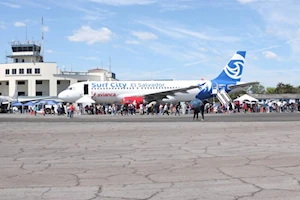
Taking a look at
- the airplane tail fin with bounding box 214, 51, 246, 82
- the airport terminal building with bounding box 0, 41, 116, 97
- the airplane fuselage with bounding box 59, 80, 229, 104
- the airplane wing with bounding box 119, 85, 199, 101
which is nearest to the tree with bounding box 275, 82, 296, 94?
the airport terminal building with bounding box 0, 41, 116, 97

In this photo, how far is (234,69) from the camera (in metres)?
60.2

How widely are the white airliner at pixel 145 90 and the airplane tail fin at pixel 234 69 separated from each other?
8.8 inches

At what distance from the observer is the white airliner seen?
52.7m

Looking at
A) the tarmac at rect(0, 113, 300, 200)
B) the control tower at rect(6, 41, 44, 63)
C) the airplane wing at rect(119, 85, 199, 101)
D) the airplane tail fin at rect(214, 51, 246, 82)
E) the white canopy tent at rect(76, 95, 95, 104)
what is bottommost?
the tarmac at rect(0, 113, 300, 200)

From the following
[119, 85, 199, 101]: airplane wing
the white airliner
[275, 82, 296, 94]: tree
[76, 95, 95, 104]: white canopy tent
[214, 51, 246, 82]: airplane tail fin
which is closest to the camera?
[76, 95, 95, 104]: white canopy tent

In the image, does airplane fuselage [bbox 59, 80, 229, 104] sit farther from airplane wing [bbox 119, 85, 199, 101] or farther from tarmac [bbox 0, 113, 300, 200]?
tarmac [bbox 0, 113, 300, 200]

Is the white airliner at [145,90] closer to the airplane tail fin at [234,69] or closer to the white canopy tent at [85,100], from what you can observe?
the airplane tail fin at [234,69]

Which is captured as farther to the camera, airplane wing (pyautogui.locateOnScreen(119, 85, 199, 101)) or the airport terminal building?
the airport terminal building

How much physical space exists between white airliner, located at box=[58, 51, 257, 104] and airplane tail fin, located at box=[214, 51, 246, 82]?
0.73 ft

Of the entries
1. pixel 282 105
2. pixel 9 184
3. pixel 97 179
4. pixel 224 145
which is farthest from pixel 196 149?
pixel 282 105

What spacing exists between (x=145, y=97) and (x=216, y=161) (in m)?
43.1

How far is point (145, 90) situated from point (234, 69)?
1340 centimetres

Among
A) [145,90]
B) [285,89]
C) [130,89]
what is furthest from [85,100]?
[285,89]

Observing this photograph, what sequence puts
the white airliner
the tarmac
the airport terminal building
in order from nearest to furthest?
the tarmac
the white airliner
the airport terminal building
